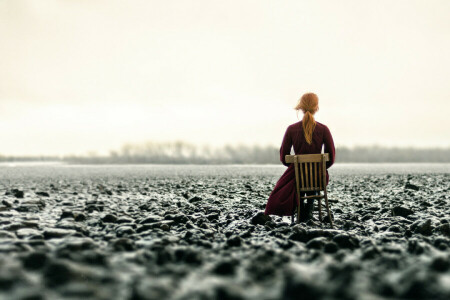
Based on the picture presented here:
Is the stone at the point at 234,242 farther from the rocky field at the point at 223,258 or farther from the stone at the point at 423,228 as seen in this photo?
the stone at the point at 423,228

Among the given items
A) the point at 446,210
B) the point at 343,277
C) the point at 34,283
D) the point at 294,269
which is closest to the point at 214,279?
the point at 294,269

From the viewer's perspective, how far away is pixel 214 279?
3180mm

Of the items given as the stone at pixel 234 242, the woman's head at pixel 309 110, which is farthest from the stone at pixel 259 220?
the stone at pixel 234 242

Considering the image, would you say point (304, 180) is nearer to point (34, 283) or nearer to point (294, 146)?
point (294, 146)

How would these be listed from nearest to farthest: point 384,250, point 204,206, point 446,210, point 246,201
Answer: point 384,250 < point 446,210 < point 204,206 < point 246,201

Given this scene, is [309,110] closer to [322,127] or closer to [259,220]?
[322,127]

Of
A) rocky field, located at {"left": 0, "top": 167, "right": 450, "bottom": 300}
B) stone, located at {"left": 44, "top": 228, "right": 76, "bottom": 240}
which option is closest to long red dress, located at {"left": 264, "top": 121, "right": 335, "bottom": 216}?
rocky field, located at {"left": 0, "top": 167, "right": 450, "bottom": 300}

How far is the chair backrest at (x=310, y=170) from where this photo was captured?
6.34m

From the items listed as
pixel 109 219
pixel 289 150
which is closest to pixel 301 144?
pixel 289 150

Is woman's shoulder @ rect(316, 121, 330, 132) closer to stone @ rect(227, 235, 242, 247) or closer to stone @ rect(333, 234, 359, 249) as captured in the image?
stone @ rect(333, 234, 359, 249)

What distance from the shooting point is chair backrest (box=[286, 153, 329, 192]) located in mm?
6340

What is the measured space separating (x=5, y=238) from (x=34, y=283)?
2.26 metres

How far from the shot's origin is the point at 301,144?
6.65 metres

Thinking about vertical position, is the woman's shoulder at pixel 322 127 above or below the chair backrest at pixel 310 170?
above
